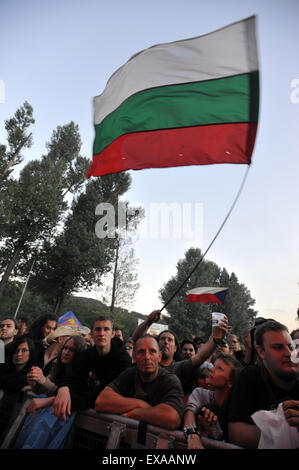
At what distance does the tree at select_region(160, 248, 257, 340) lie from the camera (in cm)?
3272

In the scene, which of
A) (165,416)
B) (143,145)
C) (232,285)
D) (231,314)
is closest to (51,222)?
(143,145)

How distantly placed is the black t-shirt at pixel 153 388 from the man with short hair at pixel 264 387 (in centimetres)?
53

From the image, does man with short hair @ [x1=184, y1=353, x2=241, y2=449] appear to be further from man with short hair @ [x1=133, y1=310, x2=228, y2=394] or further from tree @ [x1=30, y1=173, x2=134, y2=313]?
tree @ [x1=30, y1=173, x2=134, y2=313]

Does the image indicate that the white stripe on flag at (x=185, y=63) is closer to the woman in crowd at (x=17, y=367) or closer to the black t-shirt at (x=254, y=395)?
the black t-shirt at (x=254, y=395)

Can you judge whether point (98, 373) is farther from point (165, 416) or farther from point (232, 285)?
point (232, 285)

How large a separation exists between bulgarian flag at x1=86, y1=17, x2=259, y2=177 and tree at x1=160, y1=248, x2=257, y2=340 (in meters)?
31.3

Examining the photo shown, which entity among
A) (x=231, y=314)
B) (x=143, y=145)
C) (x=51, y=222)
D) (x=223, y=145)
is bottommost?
(x=231, y=314)

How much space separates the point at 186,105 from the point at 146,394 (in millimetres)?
3521

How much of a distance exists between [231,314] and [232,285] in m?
5.87

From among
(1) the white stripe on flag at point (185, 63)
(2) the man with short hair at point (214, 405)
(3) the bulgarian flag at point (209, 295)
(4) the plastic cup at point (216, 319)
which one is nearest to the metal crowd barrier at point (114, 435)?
(2) the man with short hair at point (214, 405)

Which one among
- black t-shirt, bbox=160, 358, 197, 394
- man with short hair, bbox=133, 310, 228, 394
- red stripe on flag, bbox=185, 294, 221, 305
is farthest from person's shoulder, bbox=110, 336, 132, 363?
red stripe on flag, bbox=185, 294, 221, 305

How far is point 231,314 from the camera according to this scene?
37.2 m

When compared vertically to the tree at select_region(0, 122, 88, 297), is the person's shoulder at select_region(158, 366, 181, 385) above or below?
below

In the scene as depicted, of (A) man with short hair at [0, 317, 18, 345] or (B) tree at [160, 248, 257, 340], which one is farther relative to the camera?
(B) tree at [160, 248, 257, 340]
